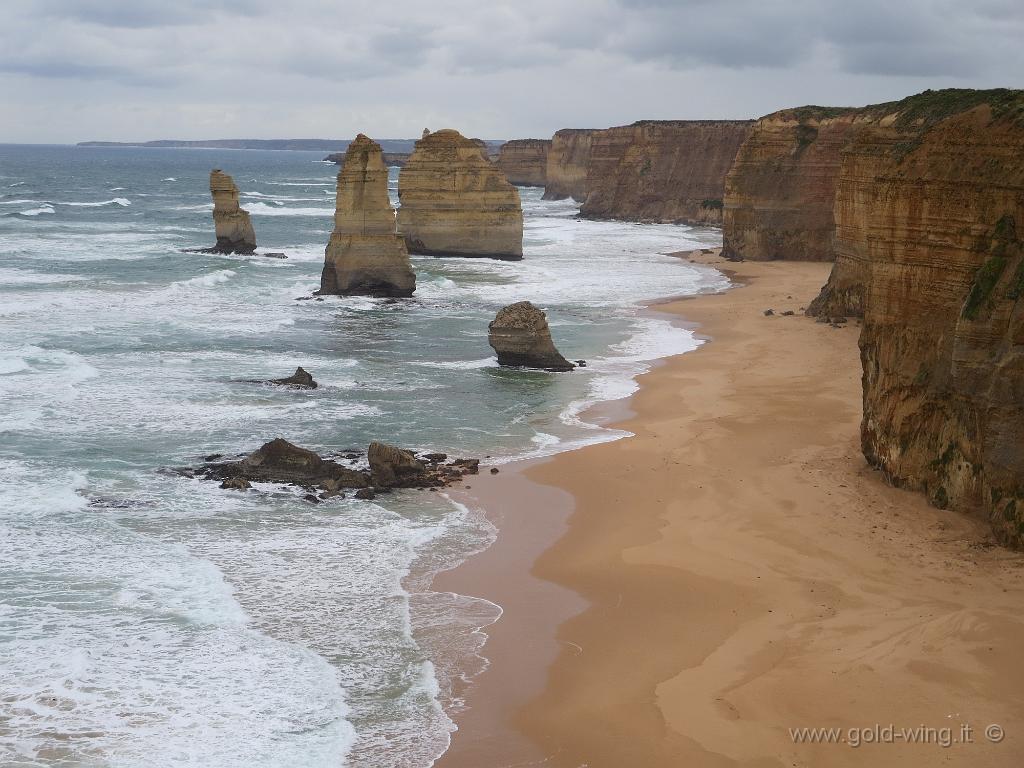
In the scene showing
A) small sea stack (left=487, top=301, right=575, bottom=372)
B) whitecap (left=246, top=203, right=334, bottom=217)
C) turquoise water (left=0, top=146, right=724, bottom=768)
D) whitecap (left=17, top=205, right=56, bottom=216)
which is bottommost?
turquoise water (left=0, top=146, right=724, bottom=768)

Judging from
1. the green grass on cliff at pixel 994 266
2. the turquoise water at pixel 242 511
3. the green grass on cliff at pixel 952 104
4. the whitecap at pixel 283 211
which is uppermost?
the green grass on cliff at pixel 952 104

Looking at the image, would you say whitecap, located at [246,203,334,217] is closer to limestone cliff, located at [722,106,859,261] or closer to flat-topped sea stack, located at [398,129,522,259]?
flat-topped sea stack, located at [398,129,522,259]

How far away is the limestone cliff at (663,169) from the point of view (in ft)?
277

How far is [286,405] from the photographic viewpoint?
2470 centimetres

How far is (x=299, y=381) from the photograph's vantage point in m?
26.6

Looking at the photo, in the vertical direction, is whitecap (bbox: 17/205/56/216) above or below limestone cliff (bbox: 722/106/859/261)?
below

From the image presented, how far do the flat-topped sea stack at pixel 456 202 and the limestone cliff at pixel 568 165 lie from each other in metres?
58.8

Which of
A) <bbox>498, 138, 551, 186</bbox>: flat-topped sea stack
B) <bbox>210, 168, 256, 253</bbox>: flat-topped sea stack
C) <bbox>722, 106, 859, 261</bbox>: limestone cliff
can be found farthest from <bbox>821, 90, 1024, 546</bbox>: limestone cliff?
<bbox>498, 138, 551, 186</bbox>: flat-topped sea stack

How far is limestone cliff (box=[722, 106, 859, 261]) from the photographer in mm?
51062

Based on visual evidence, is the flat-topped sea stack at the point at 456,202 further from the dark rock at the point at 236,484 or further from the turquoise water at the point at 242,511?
the dark rock at the point at 236,484

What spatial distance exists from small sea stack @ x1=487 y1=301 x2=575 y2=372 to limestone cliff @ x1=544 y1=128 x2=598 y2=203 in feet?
279

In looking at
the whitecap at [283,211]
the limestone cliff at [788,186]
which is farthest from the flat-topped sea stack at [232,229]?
the whitecap at [283,211]

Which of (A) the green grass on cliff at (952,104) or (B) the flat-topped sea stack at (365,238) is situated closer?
(A) the green grass on cliff at (952,104)

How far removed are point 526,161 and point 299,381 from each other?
4704 inches
